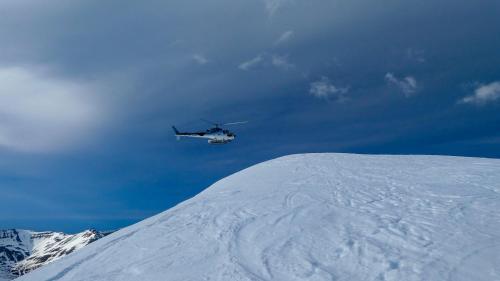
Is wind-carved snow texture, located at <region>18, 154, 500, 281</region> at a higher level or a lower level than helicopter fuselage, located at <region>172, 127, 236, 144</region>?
lower

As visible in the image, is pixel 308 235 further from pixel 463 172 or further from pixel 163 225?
pixel 463 172

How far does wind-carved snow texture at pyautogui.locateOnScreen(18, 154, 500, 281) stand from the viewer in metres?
11.5

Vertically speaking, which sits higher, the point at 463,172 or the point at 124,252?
the point at 463,172

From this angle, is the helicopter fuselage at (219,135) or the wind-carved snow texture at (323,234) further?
the helicopter fuselage at (219,135)

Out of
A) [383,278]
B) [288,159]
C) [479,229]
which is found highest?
[288,159]

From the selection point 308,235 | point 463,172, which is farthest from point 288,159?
point 308,235

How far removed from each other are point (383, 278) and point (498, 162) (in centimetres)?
1601

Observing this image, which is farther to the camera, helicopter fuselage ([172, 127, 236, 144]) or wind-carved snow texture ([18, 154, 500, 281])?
helicopter fuselage ([172, 127, 236, 144])

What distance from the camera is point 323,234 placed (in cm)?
1392

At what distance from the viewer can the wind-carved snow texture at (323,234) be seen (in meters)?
11.5

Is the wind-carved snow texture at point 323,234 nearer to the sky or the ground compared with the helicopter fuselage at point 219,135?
nearer to the ground

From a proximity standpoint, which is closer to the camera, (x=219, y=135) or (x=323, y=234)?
(x=323, y=234)

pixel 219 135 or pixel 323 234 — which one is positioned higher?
pixel 219 135

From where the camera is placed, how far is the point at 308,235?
46.0 feet
